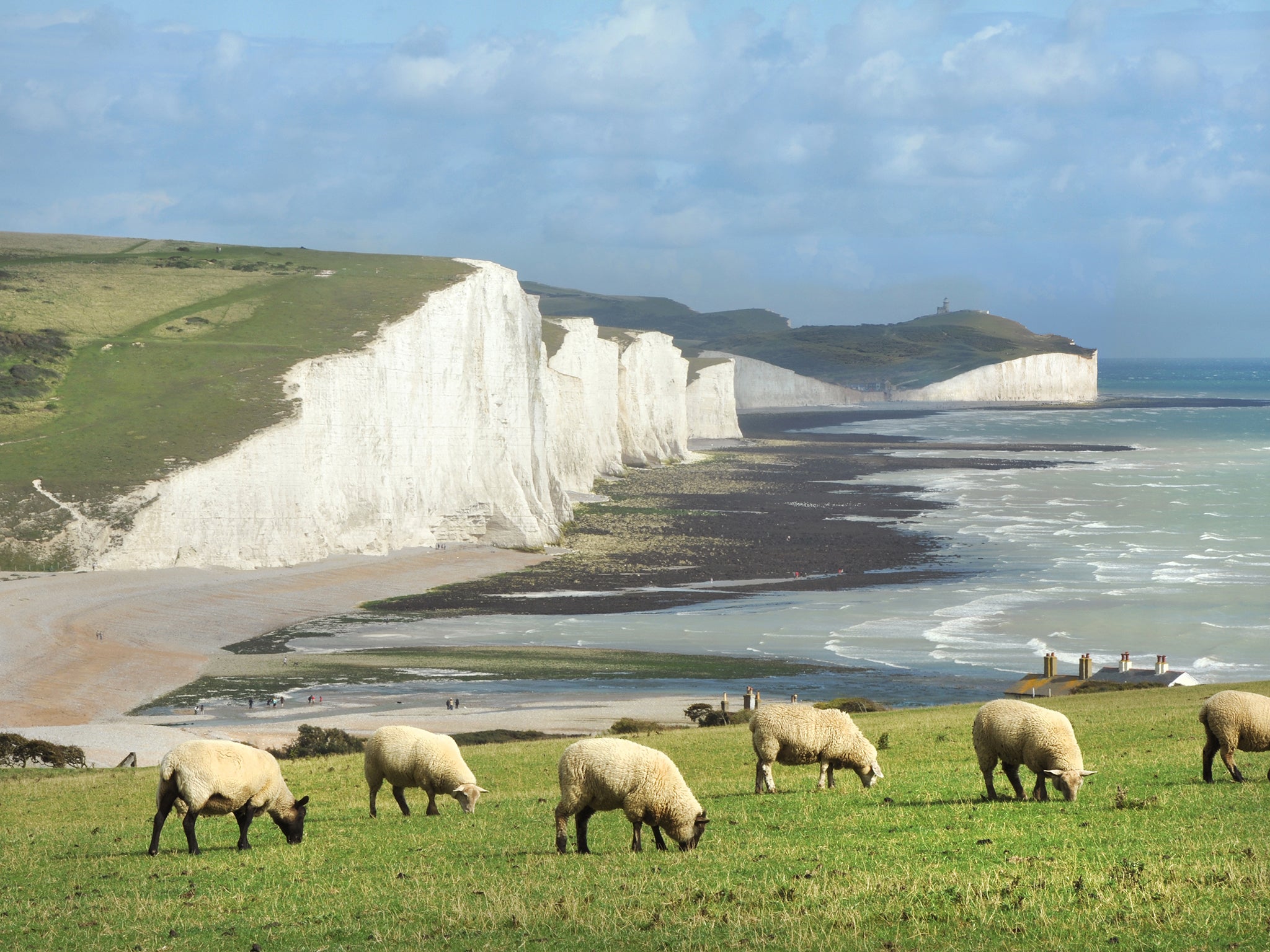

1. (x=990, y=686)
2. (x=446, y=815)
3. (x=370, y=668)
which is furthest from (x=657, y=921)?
(x=370, y=668)

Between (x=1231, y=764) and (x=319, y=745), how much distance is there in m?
20.6

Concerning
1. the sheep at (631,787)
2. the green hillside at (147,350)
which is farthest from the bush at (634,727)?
the green hillside at (147,350)

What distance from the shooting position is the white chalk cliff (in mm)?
65125

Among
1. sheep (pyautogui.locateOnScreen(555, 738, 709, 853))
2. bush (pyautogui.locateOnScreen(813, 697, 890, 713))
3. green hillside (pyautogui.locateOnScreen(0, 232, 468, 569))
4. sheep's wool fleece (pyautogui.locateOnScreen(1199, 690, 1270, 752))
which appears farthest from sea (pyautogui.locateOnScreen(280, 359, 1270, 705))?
sheep (pyautogui.locateOnScreen(555, 738, 709, 853))

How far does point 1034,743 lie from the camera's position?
15.9 m

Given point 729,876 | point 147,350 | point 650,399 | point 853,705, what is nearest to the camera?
point 729,876

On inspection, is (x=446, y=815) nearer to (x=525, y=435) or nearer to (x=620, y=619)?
(x=620, y=619)

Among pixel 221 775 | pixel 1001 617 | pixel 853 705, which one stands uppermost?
pixel 221 775

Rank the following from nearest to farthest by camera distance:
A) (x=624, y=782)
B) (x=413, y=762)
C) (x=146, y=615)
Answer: (x=624, y=782)
(x=413, y=762)
(x=146, y=615)

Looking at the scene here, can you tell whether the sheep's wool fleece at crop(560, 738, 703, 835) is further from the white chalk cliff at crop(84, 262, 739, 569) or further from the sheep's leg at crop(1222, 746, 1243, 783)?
the white chalk cliff at crop(84, 262, 739, 569)

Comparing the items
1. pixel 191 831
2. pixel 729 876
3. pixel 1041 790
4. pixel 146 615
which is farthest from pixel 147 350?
pixel 729 876

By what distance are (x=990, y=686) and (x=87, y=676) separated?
29.6 m

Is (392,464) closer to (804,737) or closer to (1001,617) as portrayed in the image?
(1001,617)

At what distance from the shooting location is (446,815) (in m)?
18.1
